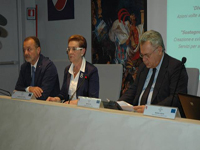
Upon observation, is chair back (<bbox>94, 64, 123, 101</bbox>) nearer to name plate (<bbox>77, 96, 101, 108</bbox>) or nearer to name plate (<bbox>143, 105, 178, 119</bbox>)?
name plate (<bbox>77, 96, 101, 108</bbox>)

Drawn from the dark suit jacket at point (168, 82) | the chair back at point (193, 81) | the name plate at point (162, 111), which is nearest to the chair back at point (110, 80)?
the dark suit jacket at point (168, 82)

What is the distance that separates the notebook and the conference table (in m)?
0.21

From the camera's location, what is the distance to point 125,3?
4137 millimetres

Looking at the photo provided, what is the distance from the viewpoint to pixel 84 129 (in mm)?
1319

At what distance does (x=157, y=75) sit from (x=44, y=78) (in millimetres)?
1084

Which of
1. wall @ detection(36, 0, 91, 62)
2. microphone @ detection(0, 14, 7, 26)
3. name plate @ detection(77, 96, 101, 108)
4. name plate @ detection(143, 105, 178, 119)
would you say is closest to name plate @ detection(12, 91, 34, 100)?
name plate @ detection(77, 96, 101, 108)

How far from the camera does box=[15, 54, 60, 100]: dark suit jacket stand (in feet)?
8.97

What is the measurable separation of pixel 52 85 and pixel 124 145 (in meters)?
1.68

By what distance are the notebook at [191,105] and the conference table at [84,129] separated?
206mm

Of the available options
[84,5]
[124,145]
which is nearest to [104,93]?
[124,145]

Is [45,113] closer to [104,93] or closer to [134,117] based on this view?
[134,117]

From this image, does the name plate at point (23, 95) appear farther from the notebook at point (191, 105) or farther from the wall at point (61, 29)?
the wall at point (61, 29)

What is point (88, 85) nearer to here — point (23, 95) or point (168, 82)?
point (168, 82)

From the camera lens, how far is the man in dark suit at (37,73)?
2748mm
